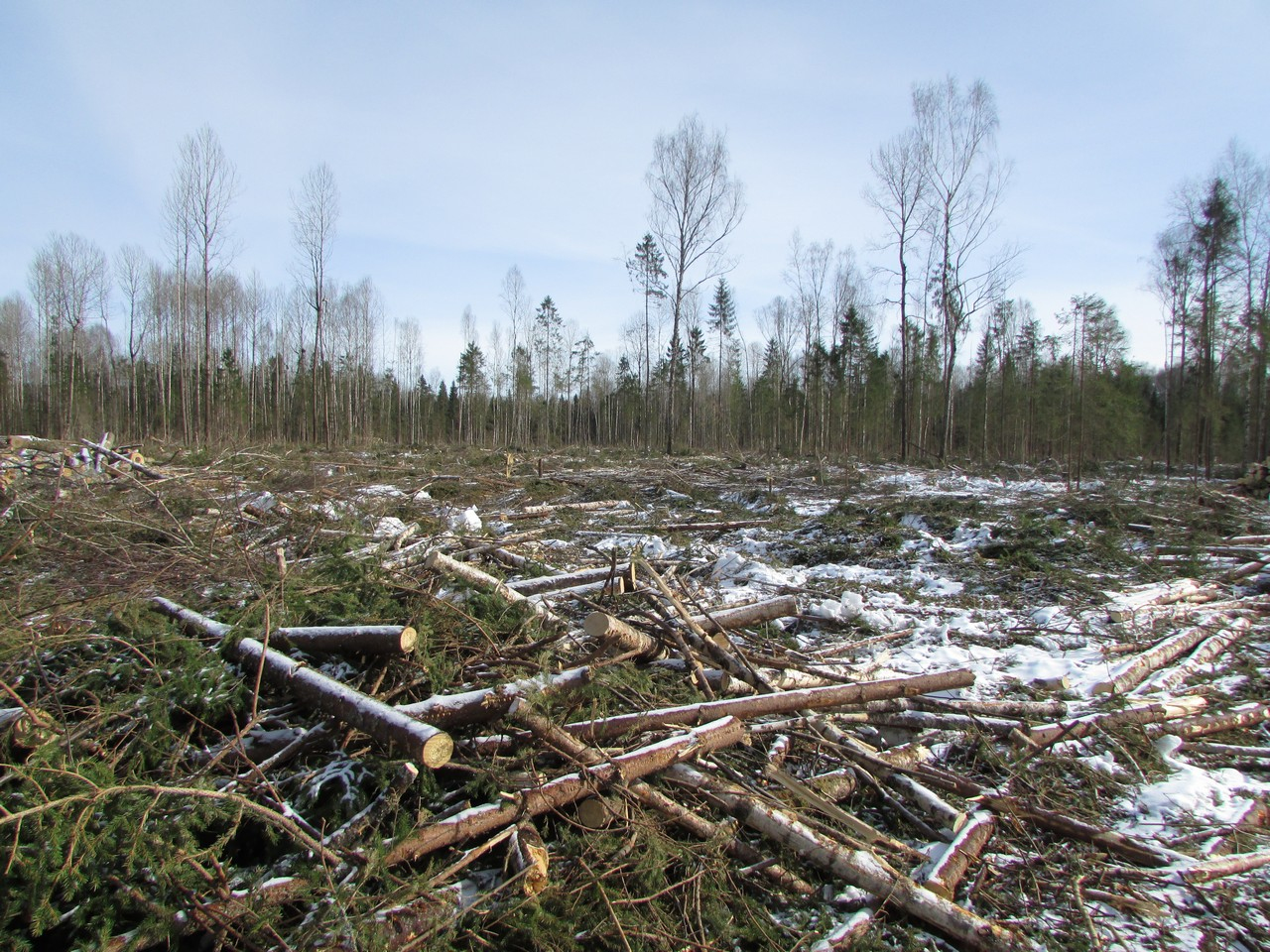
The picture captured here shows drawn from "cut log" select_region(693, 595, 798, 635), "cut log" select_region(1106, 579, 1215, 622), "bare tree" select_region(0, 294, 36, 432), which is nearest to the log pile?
"cut log" select_region(693, 595, 798, 635)

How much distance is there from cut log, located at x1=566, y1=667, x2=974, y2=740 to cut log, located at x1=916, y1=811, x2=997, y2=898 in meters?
0.86

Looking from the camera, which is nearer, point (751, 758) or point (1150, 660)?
point (751, 758)

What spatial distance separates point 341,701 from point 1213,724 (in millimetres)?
4957

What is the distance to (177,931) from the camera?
200cm

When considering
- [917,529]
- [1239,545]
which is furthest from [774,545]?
[1239,545]

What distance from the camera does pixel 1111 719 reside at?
379cm

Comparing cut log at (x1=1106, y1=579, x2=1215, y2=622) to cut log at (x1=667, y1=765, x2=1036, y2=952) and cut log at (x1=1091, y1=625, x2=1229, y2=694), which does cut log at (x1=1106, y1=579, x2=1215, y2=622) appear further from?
cut log at (x1=667, y1=765, x2=1036, y2=952)

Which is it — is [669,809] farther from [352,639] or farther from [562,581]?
[562,581]

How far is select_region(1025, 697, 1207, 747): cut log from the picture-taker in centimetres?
363

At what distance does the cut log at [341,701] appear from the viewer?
97.0 inches

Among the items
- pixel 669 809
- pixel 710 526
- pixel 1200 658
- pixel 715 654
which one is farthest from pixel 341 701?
pixel 710 526

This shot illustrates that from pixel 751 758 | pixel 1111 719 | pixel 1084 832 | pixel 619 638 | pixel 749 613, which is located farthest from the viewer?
pixel 749 613

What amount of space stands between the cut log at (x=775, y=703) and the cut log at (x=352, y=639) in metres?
0.91

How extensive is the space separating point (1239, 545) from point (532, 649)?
30.9ft
